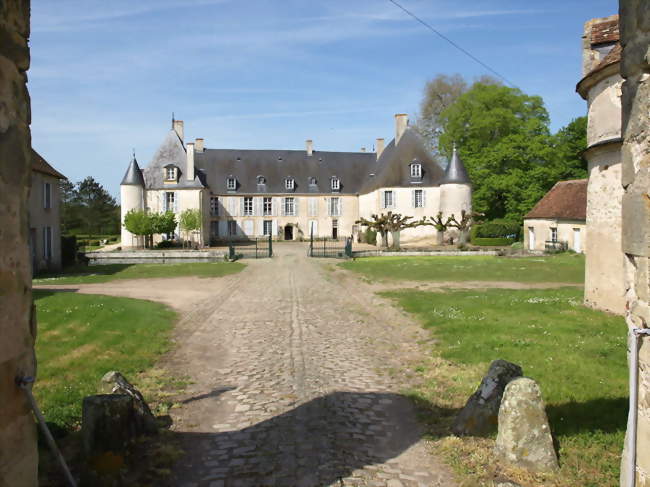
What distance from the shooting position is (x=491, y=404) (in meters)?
5.17

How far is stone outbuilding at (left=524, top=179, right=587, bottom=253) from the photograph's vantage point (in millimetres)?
28844

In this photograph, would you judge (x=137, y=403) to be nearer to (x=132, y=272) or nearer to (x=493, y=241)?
(x=132, y=272)

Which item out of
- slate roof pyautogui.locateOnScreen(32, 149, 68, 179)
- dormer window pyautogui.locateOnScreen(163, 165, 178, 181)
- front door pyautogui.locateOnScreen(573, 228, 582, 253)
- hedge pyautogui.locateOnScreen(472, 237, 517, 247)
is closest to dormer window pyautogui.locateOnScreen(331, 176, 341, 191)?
dormer window pyautogui.locateOnScreen(163, 165, 178, 181)

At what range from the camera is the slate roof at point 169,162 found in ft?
137

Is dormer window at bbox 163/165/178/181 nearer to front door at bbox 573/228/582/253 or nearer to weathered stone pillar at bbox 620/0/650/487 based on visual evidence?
front door at bbox 573/228/582/253

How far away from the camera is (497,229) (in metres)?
37.3

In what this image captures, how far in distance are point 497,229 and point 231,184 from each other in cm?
2264

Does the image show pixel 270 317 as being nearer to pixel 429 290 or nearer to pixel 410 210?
pixel 429 290

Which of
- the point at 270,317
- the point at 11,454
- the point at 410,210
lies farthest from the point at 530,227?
the point at 11,454

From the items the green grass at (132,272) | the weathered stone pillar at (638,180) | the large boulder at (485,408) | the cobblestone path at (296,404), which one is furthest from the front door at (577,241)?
the weathered stone pillar at (638,180)

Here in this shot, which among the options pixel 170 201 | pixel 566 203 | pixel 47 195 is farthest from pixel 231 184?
pixel 566 203

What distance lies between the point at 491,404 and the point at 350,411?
1581 mm

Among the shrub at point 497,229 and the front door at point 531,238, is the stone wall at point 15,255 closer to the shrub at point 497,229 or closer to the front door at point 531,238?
the front door at point 531,238

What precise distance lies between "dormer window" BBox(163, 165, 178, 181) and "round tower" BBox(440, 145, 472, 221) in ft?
68.2
